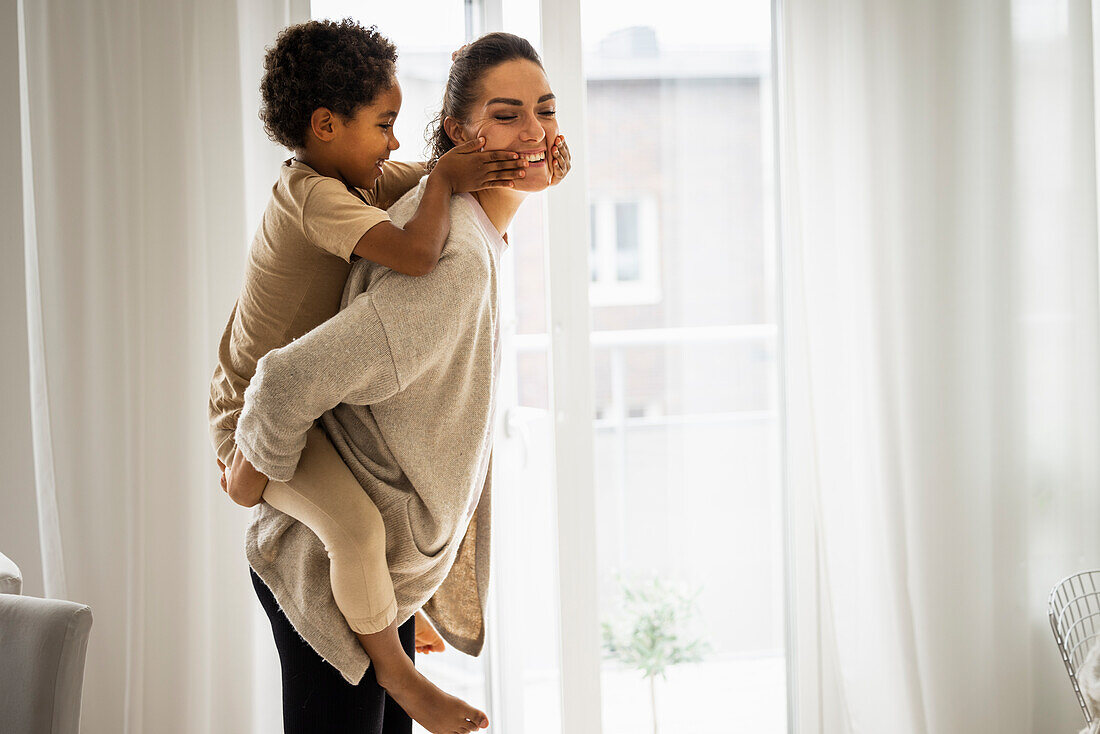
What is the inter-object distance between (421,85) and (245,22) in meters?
0.39

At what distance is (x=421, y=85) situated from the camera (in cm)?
183

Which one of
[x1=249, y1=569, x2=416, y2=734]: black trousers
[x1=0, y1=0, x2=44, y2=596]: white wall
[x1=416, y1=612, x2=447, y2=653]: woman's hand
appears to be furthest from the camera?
[x1=0, y1=0, x2=44, y2=596]: white wall

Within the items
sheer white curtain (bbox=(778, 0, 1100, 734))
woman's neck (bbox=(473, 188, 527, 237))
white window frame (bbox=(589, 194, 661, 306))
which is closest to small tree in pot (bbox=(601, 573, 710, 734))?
sheer white curtain (bbox=(778, 0, 1100, 734))

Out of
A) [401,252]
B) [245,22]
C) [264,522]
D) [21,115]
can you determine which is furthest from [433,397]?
[21,115]

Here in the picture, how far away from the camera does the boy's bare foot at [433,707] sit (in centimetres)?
92

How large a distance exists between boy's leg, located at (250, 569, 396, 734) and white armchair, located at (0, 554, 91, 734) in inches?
11.7

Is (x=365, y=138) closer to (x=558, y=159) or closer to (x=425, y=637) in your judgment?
(x=558, y=159)

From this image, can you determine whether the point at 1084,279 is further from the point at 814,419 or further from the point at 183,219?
the point at 183,219

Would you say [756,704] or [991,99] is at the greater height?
[991,99]

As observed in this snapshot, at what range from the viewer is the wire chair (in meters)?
1.83

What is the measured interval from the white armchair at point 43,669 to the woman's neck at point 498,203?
2.43 ft

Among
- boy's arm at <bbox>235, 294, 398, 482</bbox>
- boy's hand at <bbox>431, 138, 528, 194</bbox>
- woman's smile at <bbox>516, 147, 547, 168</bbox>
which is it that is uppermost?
woman's smile at <bbox>516, 147, 547, 168</bbox>

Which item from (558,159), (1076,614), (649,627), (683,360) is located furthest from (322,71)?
(1076,614)

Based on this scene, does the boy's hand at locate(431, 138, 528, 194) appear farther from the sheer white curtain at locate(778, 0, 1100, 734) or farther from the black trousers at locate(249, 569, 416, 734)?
the sheer white curtain at locate(778, 0, 1100, 734)
